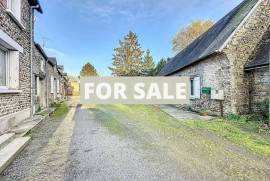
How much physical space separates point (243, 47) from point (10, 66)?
10.6 meters

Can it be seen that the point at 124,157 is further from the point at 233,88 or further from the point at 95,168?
the point at 233,88

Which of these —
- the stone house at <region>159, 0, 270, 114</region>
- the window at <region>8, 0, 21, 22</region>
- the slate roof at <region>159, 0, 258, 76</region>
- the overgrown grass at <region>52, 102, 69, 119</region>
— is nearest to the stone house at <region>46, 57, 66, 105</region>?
the overgrown grass at <region>52, 102, 69, 119</region>

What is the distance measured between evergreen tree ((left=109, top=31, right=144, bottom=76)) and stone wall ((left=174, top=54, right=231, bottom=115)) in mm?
37886

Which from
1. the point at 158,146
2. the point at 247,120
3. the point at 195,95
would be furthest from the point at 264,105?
the point at 158,146

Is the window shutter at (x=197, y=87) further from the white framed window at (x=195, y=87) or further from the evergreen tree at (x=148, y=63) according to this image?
the evergreen tree at (x=148, y=63)

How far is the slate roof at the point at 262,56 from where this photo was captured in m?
11.8

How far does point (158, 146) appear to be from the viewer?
6875 millimetres

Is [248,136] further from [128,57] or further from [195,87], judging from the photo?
[128,57]

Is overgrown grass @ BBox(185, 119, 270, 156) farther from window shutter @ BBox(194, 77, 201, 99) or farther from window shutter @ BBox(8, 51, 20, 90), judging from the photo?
window shutter @ BBox(8, 51, 20, 90)

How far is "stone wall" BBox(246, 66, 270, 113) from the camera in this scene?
39.1 feet

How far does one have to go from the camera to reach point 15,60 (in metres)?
9.67

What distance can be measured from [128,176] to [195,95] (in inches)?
539

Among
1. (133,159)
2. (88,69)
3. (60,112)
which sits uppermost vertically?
(88,69)

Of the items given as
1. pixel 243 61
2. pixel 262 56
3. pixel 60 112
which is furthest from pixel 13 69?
pixel 262 56
